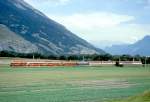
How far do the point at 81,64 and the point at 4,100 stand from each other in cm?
14313

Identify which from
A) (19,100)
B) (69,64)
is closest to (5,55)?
(69,64)

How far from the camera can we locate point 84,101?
3247 centimetres

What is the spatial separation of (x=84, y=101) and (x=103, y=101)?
156cm

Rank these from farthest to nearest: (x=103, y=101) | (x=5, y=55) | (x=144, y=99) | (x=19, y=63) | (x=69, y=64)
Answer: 1. (x=5, y=55)
2. (x=69, y=64)
3. (x=19, y=63)
4. (x=103, y=101)
5. (x=144, y=99)

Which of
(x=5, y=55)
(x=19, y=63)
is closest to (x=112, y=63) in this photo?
(x=5, y=55)

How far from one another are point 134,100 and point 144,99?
23.8 inches

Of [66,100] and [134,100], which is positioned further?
[66,100]

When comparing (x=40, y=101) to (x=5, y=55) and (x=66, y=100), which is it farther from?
(x=5, y=55)

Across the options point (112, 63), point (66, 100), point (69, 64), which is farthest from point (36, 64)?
point (66, 100)

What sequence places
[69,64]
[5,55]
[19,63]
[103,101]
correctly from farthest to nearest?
[5,55] < [69,64] < [19,63] < [103,101]

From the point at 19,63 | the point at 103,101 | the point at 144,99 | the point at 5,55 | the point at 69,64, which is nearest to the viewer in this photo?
the point at 144,99

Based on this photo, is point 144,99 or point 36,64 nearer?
point 144,99

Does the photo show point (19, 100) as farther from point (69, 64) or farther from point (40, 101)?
point (69, 64)

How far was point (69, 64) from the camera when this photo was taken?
16612 cm
